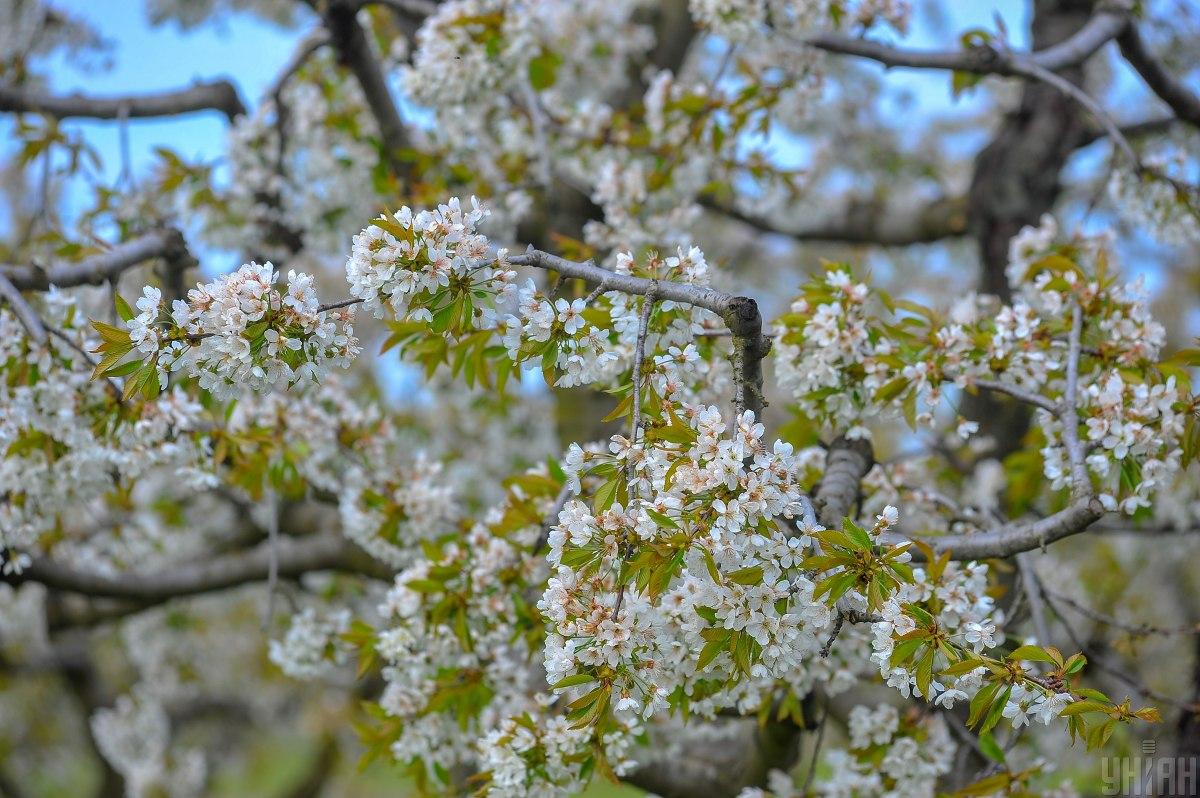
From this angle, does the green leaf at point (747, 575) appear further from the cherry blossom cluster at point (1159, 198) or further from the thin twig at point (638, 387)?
the cherry blossom cluster at point (1159, 198)

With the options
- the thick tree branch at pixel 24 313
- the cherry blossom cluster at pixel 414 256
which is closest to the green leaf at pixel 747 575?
the cherry blossom cluster at pixel 414 256

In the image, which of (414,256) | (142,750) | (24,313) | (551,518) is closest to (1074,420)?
(551,518)

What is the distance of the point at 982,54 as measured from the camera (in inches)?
136

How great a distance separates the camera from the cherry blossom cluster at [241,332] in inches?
68.6

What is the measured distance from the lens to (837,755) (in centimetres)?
271

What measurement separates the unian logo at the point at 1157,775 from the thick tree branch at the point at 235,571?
286 centimetres

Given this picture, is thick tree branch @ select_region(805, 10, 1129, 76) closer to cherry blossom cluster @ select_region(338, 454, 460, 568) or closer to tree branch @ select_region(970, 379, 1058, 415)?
tree branch @ select_region(970, 379, 1058, 415)

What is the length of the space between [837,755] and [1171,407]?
125cm

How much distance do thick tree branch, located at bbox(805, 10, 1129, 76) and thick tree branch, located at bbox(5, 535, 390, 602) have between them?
2.73m

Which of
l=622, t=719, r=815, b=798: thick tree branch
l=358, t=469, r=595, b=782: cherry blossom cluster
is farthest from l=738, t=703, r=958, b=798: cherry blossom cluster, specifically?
l=358, t=469, r=595, b=782: cherry blossom cluster

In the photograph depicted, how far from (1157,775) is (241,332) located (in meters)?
3.50

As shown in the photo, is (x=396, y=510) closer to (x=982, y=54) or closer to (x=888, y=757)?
(x=888, y=757)

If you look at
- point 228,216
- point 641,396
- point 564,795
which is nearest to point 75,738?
point 228,216

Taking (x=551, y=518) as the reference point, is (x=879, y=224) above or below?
above
